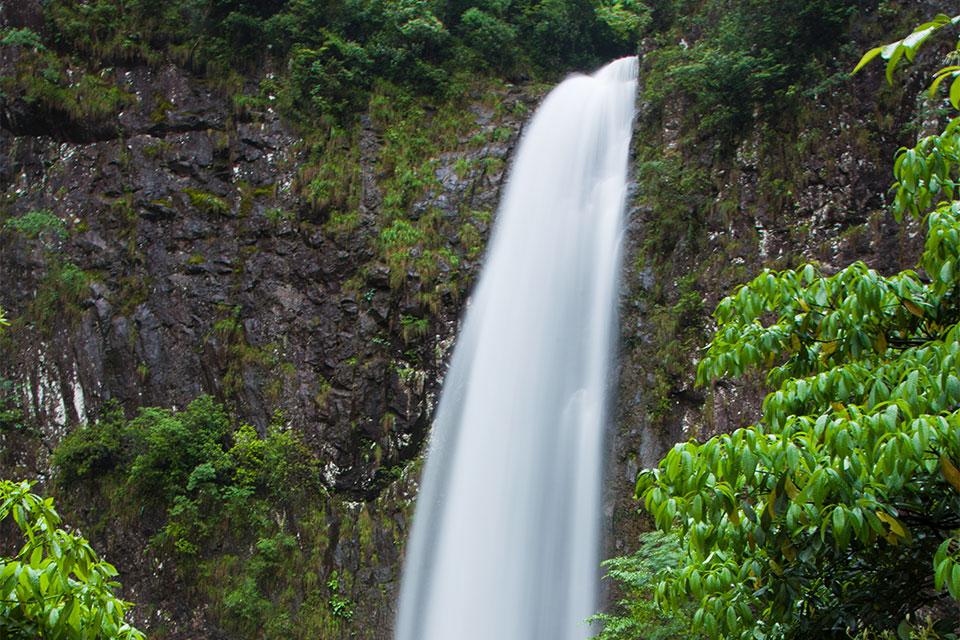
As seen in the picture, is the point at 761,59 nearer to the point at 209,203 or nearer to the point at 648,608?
the point at 648,608

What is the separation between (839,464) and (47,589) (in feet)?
8.53

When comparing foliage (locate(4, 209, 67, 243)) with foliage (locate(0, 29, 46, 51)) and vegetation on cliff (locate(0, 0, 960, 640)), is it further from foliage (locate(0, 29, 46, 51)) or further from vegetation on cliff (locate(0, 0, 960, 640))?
foliage (locate(0, 29, 46, 51))

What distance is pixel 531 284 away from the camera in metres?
13.1

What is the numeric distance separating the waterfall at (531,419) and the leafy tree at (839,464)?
23.6 ft

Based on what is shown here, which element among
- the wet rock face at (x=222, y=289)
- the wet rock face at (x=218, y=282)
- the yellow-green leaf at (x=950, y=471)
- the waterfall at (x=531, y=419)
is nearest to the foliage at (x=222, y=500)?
the wet rock face at (x=222, y=289)

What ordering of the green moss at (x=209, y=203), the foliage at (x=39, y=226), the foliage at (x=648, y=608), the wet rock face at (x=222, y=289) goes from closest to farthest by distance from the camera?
the foliage at (x=648, y=608) → the wet rock face at (x=222, y=289) → the foliage at (x=39, y=226) → the green moss at (x=209, y=203)

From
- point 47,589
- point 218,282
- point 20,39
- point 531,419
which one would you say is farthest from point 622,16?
point 47,589

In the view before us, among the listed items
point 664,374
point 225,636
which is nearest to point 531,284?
point 664,374

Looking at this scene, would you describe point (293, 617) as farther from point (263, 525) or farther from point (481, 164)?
point (481, 164)

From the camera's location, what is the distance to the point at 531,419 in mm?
11797

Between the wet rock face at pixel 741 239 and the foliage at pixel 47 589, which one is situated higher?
the wet rock face at pixel 741 239

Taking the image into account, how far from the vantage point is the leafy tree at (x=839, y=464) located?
261 centimetres

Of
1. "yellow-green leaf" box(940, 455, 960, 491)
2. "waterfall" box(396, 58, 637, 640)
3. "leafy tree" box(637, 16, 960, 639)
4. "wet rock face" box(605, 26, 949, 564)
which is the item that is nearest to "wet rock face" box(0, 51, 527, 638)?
"waterfall" box(396, 58, 637, 640)

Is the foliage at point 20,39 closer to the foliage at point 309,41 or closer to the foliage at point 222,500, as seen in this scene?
the foliage at point 309,41
